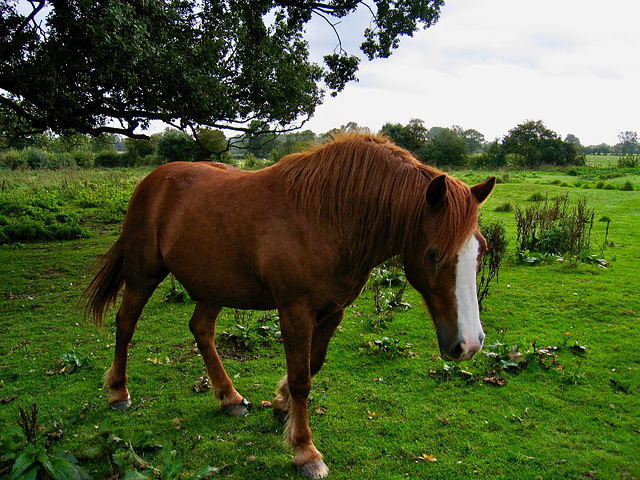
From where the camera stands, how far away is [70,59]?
20.1 feet

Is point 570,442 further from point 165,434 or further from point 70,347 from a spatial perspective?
point 70,347

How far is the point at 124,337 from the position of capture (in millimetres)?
3818

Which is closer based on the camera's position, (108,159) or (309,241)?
(309,241)

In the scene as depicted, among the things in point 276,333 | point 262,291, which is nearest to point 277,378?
point 276,333

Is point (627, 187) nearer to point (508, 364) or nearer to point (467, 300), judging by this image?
point (508, 364)

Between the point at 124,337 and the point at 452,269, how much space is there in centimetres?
315

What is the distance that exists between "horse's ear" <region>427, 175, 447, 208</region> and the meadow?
199 cm

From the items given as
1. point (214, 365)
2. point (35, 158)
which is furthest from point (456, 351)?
point (35, 158)

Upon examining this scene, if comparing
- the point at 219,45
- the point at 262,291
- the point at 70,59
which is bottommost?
the point at 262,291

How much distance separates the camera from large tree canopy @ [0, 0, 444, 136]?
19.0 feet

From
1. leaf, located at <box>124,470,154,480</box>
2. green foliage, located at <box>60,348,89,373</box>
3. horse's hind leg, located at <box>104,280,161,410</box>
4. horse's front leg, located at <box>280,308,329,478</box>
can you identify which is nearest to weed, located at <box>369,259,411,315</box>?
horse's front leg, located at <box>280,308,329,478</box>

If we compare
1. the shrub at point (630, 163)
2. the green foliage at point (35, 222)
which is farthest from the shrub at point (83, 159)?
the shrub at point (630, 163)

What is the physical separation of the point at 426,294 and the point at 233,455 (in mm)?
1998

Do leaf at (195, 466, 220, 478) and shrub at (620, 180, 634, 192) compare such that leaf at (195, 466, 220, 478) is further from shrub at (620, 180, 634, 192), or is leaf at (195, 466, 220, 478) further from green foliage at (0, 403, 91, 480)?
shrub at (620, 180, 634, 192)
